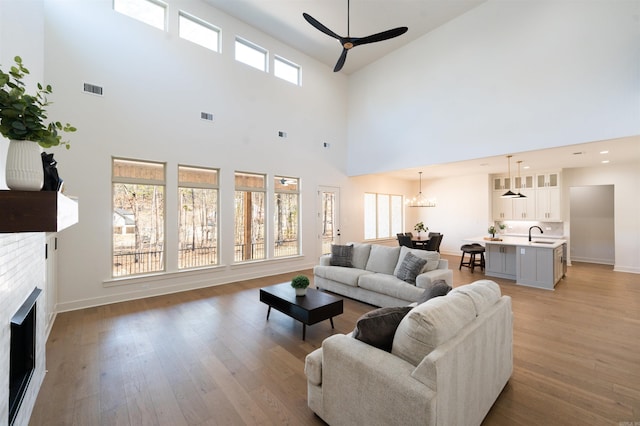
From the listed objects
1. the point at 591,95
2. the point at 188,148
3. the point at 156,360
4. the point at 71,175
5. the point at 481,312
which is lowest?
the point at 156,360

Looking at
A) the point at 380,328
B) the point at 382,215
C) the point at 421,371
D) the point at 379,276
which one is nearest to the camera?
the point at 421,371

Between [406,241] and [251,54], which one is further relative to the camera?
[406,241]

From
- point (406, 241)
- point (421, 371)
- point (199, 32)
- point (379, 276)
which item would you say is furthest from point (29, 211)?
point (406, 241)

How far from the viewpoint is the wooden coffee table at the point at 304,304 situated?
10.4ft

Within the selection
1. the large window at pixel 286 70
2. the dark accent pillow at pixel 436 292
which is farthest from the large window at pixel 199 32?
the dark accent pillow at pixel 436 292

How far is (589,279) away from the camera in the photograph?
5.87 meters

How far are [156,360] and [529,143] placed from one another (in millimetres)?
6670

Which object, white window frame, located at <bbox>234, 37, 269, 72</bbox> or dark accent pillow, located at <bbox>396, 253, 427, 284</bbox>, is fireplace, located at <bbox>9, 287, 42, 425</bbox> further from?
white window frame, located at <bbox>234, 37, 269, 72</bbox>

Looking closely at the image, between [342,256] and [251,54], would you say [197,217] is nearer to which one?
[342,256]

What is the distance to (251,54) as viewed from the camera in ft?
21.3

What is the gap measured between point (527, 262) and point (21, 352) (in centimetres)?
727

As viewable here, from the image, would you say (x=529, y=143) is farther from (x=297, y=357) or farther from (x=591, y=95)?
(x=297, y=357)

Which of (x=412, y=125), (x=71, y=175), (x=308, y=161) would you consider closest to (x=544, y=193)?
(x=412, y=125)

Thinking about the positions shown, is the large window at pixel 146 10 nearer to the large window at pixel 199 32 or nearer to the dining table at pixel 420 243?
the large window at pixel 199 32
